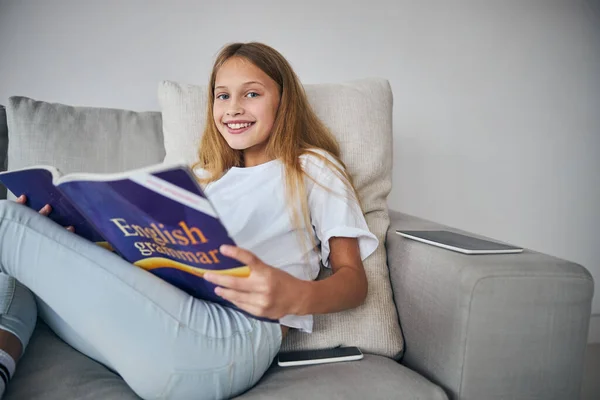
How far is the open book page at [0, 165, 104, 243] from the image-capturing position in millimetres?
817

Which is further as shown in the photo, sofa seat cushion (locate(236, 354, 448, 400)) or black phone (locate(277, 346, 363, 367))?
black phone (locate(277, 346, 363, 367))

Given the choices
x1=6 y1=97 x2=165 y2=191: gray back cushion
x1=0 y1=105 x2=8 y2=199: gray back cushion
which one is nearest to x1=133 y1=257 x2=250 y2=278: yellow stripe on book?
x1=6 y1=97 x2=165 y2=191: gray back cushion

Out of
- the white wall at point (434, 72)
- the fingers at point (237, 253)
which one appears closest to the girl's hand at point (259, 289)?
the fingers at point (237, 253)

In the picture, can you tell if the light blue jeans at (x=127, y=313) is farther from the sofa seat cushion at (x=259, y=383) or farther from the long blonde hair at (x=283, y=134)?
the long blonde hair at (x=283, y=134)

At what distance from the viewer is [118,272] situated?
745 mm

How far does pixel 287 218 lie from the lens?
991 millimetres

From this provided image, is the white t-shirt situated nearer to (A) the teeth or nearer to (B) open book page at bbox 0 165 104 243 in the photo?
(A) the teeth

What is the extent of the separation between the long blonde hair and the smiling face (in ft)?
0.06

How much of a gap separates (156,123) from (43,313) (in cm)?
61

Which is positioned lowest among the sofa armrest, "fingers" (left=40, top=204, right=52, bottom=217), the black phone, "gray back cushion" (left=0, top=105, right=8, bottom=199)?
the black phone

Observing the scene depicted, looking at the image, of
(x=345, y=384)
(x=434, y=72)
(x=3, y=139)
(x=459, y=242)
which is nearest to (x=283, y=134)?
(x=459, y=242)

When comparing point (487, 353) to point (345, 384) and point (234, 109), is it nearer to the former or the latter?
point (345, 384)

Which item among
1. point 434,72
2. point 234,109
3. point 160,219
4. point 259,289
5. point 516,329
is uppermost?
point 434,72

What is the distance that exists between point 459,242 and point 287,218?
13.9 inches
